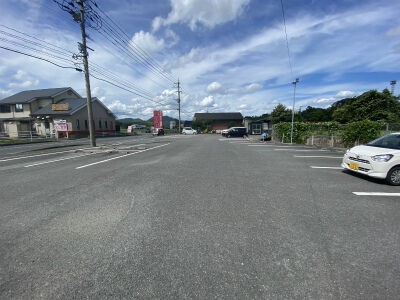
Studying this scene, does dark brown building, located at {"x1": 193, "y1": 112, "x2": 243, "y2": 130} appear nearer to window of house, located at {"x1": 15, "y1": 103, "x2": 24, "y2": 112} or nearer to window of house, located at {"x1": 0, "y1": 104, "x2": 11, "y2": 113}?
window of house, located at {"x1": 15, "y1": 103, "x2": 24, "y2": 112}

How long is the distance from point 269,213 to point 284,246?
1.01 m

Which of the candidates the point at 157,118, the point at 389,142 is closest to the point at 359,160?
the point at 389,142

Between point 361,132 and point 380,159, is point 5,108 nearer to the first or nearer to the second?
point 380,159

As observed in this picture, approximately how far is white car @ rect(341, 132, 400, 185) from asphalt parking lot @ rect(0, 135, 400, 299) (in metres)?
0.38

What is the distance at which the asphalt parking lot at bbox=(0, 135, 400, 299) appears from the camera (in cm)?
206

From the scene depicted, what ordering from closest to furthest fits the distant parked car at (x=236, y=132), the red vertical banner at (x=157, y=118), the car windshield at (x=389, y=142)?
1. the car windshield at (x=389, y=142)
2. the distant parked car at (x=236, y=132)
3. the red vertical banner at (x=157, y=118)

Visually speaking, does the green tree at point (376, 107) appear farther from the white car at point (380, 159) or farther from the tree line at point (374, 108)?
the white car at point (380, 159)

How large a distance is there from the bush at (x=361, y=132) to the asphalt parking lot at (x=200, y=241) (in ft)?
27.7

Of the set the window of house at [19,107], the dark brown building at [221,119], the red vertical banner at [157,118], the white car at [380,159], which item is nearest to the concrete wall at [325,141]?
the white car at [380,159]

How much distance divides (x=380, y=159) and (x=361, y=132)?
27.1 ft

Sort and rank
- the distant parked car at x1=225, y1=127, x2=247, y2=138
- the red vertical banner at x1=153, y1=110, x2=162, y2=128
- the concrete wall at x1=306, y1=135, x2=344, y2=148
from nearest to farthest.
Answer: the concrete wall at x1=306, y1=135, x2=344, y2=148 → the distant parked car at x1=225, y1=127, x2=247, y2=138 → the red vertical banner at x1=153, y1=110, x2=162, y2=128

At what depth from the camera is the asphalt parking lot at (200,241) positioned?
206cm

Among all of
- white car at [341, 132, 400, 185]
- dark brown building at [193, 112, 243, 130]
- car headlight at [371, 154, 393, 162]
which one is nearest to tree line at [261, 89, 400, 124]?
dark brown building at [193, 112, 243, 130]

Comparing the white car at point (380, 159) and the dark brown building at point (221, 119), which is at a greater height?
the dark brown building at point (221, 119)
